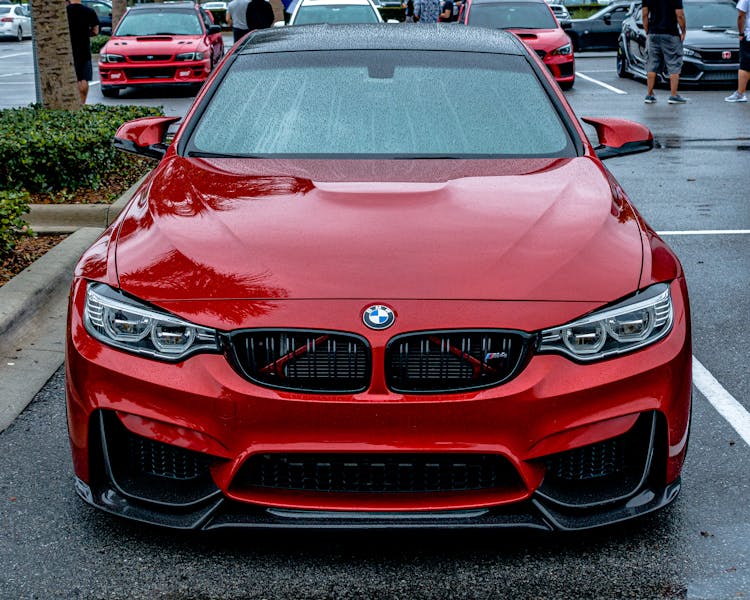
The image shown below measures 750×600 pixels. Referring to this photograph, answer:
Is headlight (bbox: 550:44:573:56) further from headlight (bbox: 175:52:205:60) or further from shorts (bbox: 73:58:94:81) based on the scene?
shorts (bbox: 73:58:94:81)

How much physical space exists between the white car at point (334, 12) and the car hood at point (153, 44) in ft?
7.05

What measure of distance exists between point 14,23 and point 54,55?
111ft

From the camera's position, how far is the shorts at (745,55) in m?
15.6

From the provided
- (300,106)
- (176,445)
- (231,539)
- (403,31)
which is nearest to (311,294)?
(176,445)

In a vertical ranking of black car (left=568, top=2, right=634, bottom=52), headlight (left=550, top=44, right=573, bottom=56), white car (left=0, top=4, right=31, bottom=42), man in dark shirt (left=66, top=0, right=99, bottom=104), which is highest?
man in dark shirt (left=66, top=0, right=99, bottom=104)

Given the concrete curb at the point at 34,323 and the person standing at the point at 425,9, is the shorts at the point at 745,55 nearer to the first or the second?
the person standing at the point at 425,9

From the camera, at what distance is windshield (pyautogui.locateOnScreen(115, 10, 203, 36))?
20.2m

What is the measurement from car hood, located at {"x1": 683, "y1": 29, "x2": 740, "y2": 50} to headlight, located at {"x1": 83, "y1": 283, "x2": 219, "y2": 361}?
16.5m

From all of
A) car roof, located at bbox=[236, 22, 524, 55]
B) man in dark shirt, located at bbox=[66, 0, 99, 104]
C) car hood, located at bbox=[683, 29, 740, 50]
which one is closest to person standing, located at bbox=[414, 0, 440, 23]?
car hood, located at bbox=[683, 29, 740, 50]

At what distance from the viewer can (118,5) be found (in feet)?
103

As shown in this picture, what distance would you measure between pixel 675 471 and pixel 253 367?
131 centimetres

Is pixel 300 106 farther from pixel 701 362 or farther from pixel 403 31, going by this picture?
pixel 701 362

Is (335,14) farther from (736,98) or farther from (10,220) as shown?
(10,220)

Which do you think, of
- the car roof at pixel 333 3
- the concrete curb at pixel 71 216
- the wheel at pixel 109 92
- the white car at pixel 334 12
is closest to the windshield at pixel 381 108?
the concrete curb at pixel 71 216
